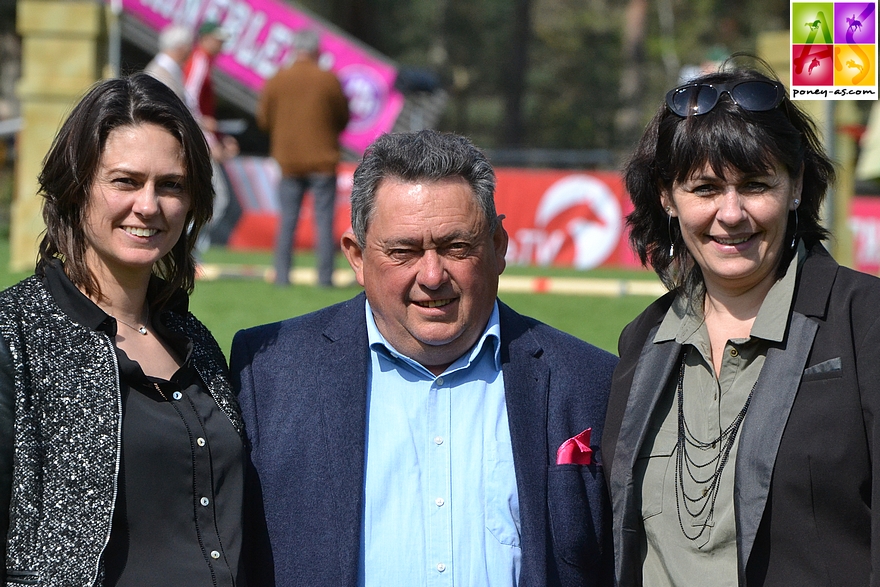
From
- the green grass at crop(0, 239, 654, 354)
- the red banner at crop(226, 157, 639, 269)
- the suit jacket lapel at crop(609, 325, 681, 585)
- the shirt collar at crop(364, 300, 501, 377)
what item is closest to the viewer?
the suit jacket lapel at crop(609, 325, 681, 585)

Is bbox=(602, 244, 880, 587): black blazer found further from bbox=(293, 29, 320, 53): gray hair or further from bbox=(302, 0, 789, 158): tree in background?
bbox=(302, 0, 789, 158): tree in background

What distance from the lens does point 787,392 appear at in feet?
9.02

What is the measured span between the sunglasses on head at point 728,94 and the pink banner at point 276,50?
15.6 metres

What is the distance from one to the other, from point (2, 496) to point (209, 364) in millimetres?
780

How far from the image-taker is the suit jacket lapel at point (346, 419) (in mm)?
3039

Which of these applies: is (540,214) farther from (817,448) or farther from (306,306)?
(817,448)

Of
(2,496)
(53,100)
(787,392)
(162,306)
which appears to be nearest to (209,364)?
(162,306)

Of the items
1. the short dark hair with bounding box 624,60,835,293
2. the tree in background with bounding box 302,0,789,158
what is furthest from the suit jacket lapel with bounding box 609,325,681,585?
the tree in background with bounding box 302,0,789,158

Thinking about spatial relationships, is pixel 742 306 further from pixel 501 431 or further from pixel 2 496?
pixel 2 496

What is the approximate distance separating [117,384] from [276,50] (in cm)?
1654

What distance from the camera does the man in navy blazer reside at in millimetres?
3055

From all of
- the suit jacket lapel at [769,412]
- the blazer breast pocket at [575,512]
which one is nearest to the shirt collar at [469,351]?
the blazer breast pocket at [575,512]

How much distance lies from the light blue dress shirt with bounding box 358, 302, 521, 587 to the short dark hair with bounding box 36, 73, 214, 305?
0.81m

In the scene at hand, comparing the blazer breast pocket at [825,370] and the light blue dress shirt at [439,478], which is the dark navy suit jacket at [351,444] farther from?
the blazer breast pocket at [825,370]
